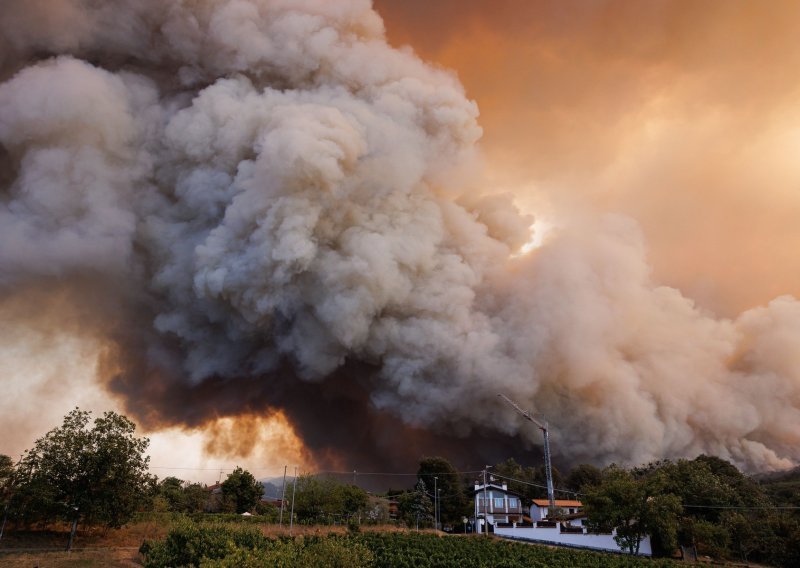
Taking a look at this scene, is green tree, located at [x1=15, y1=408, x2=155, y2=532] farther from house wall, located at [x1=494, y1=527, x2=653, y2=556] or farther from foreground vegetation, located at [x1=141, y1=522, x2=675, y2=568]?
house wall, located at [x1=494, y1=527, x2=653, y2=556]

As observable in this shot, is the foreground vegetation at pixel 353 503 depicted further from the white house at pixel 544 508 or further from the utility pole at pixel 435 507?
the white house at pixel 544 508

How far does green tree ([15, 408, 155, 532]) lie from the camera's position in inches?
1233

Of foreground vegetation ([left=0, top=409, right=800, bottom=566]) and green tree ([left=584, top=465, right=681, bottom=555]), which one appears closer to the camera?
foreground vegetation ([left=0, top=409, right=800, bottom=566])

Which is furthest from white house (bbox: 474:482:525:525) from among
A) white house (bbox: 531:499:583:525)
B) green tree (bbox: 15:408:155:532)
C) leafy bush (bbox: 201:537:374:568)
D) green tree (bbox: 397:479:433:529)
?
leafy bush (bbox: 201:537:374:568)

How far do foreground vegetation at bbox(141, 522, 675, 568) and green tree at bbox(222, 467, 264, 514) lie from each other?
34259 mm

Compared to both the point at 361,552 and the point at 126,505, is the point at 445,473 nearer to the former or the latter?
the point at 126,505

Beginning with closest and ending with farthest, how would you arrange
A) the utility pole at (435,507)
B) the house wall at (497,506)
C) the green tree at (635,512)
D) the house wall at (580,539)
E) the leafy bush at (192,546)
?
the leafy bush at (192,546), the green tree at (635,512), the house wall at (580,539), the utility pole at (435,507), the house wall at (497,506)

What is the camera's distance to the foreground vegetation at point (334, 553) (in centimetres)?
1242

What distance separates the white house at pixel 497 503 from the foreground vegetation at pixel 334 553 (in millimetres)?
36113

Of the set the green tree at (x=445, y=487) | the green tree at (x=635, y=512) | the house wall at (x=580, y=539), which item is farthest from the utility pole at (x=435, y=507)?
the green tree at (x=635, y=512)

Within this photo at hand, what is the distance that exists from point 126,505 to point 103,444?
434cm

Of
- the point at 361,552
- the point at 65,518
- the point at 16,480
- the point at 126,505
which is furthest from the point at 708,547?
the point at 16,480

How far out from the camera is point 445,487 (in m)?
75.4

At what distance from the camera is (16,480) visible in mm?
33281
